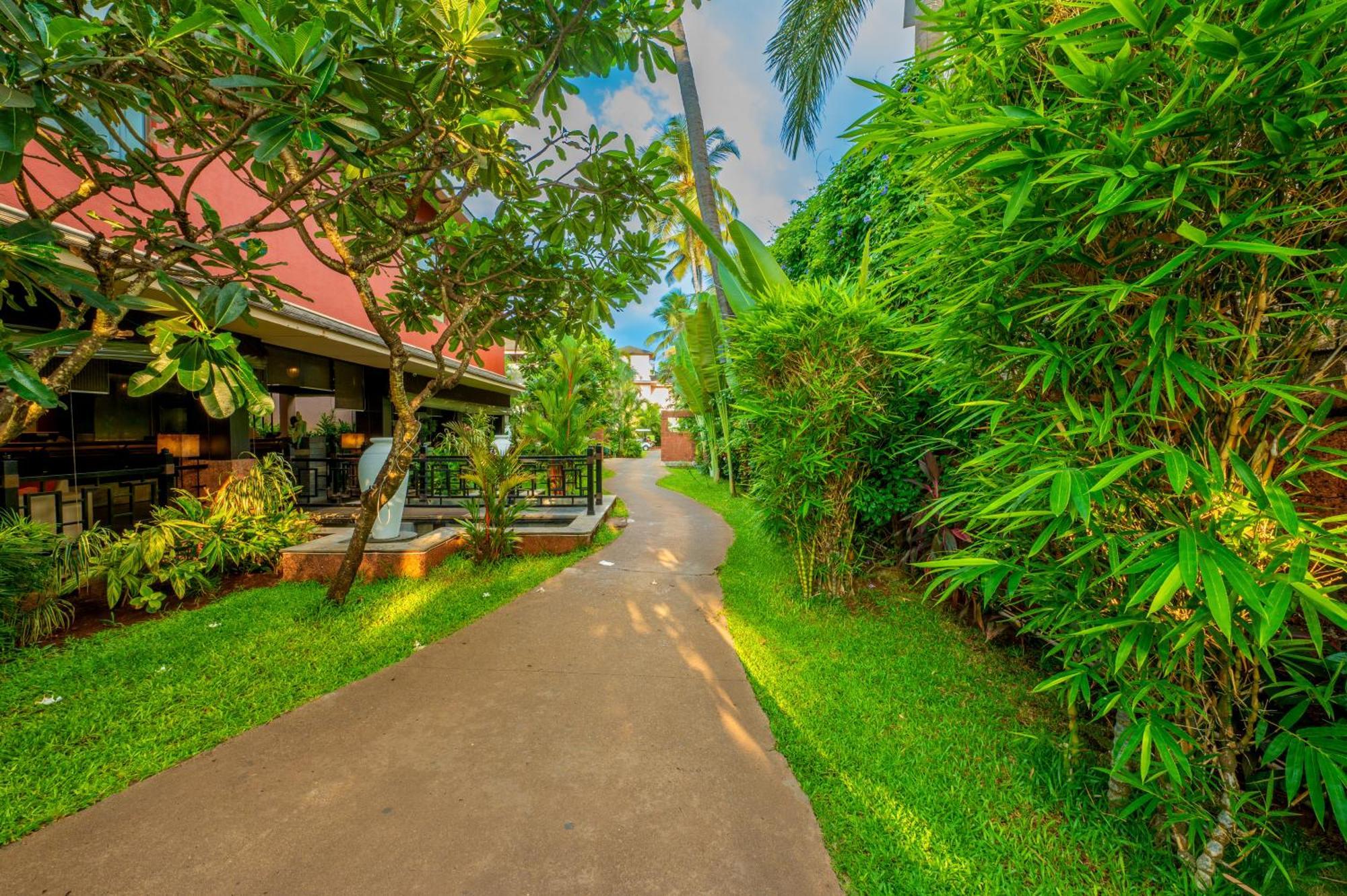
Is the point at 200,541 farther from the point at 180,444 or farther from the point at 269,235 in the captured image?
the point at 269,235

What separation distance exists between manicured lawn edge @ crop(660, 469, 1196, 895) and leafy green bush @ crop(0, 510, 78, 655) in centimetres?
536

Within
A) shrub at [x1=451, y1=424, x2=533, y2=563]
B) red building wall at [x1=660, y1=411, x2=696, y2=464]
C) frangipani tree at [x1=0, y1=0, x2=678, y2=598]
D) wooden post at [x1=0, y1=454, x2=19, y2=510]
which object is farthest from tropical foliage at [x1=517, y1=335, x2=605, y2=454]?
red building wall at [x1=660, y1=411, x2=696, y2=464]

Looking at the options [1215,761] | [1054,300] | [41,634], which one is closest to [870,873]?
[1215,761]

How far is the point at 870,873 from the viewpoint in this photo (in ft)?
5.75

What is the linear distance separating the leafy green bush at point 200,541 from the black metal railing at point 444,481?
65.9 inches

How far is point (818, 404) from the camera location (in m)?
3.93

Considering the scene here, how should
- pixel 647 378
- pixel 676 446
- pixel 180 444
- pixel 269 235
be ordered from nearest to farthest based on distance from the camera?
pixel 180 444 < pixel 269 235 < pixel 676 446 < pixel 647 378

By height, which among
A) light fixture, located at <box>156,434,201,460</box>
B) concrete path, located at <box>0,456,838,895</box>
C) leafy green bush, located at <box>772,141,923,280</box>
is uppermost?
leafy green bush, located at <box>772,141,923,280</box>

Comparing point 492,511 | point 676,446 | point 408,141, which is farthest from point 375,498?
point 676,446

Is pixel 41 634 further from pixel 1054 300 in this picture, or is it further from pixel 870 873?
pixel 1054 300

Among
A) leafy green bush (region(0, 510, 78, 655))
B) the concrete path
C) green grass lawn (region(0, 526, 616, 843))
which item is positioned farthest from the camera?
leafy green bush (region(0, 510, 78, 655))

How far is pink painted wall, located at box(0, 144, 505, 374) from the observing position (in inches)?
169

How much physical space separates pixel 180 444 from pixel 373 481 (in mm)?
4247

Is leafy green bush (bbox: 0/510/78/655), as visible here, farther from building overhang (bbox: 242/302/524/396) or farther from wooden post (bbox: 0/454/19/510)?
building overhang (bbox: 242/302/524/396)
